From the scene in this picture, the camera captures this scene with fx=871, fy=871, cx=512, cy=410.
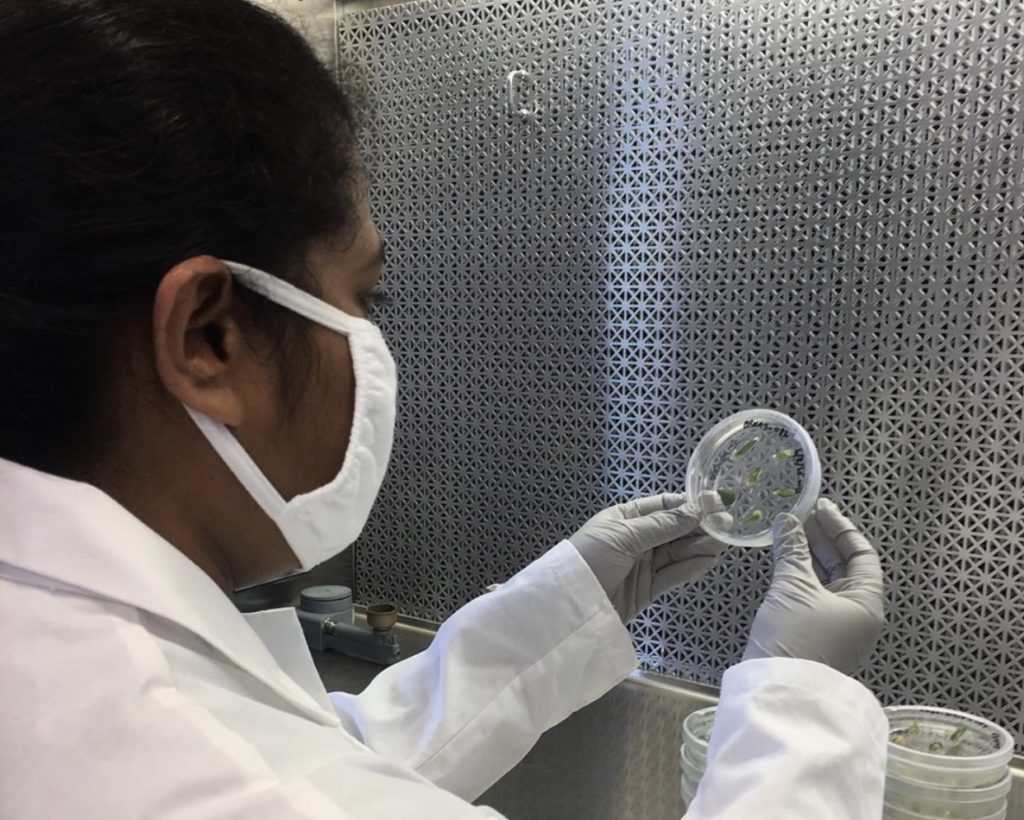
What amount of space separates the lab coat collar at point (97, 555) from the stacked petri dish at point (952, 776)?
0.65 meters

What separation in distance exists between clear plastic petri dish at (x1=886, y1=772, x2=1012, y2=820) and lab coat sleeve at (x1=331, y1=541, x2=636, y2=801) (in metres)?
0.29

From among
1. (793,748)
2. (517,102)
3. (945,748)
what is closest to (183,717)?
(793,748)

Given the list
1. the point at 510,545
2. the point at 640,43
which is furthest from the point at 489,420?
the point at 640,43

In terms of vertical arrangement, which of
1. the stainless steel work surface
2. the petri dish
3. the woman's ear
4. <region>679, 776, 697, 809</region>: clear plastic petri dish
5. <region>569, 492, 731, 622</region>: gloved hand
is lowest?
the stainless steel work surface

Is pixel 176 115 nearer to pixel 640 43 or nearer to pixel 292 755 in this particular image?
pixel 292 755

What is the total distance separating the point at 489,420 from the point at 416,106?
19.3 inches

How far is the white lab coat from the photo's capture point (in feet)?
1.37

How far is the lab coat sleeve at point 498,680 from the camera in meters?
0.86

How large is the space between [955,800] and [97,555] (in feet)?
2.59

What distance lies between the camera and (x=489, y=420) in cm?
129

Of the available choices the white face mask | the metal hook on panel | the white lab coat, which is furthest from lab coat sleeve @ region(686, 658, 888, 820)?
the metal hook on panel

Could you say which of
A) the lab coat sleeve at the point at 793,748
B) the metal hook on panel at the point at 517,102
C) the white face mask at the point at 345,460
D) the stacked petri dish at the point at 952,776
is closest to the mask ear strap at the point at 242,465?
the white face mask at the point at 345,460

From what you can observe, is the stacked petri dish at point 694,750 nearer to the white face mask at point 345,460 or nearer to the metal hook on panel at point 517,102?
the white face mask at point 345,460

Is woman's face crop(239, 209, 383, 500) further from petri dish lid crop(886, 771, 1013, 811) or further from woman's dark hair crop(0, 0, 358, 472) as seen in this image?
petri dish lid crop(886, 771, 1013, 811)
